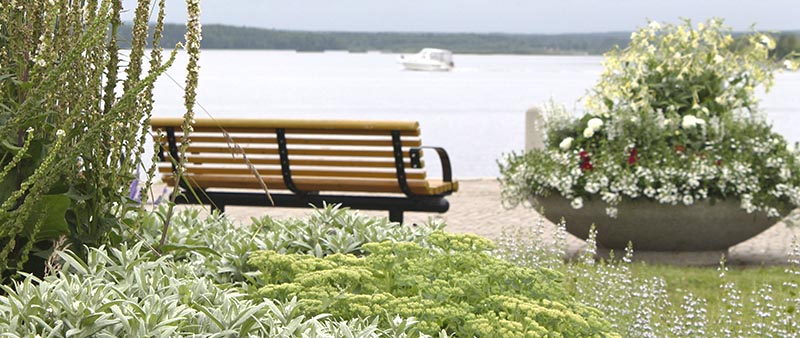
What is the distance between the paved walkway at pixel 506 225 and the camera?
797 cm

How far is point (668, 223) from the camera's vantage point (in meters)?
7.70

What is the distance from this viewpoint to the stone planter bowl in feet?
25.1

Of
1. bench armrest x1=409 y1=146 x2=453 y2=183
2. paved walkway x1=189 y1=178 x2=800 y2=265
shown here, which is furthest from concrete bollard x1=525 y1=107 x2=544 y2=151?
Result: bench armrest x1=409 y1=146 x2=453 y2=183

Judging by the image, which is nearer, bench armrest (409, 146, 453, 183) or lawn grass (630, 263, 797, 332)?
lawn grass (630, 263, 797, 332)

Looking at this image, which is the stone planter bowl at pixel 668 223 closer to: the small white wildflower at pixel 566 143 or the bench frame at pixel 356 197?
the small white wildflower at pixel 566 143

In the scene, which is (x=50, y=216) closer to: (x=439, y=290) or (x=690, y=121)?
(x=439, y=290)

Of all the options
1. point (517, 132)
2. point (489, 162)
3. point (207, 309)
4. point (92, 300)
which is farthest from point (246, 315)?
point (517, 132)

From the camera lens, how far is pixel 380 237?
4.34m

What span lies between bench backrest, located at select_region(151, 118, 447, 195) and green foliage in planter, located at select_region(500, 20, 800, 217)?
0.95m

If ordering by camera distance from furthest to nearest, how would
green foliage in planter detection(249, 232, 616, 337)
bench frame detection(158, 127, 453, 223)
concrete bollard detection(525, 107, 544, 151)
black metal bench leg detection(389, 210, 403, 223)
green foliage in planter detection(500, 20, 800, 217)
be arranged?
1. concrete bollard detection(525, 107, 544, 151)
2. black metal bench leg detection(389, 210, 403, 223)
3. bench frame detection(158, 127, 453, 223)
4. green foliage in planter detection(500, 20, 800, 217)
5. green foliage in planter detection(249, 232, 616, 337)

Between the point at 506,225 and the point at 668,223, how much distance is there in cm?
232

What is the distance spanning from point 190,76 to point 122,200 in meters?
0.44

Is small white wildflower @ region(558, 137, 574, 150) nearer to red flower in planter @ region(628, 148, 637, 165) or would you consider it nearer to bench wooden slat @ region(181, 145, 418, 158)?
red flower in planter @ region(628, 148, 637, 165)

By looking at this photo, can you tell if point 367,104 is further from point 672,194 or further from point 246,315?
point 246,315
